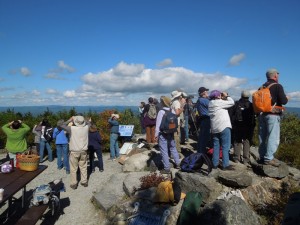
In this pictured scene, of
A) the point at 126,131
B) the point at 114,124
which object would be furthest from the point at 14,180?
the point at 126,131

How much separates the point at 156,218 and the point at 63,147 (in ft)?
19.4

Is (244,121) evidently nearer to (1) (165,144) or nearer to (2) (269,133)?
(2) (269,133)

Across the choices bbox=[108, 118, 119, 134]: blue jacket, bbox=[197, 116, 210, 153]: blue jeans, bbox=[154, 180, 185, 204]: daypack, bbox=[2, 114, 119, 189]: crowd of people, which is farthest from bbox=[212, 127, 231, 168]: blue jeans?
bbox=[108, 118, 119, 134]: blue jacket

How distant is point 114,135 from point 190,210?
271 inches

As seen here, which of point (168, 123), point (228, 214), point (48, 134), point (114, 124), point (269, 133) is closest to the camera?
point (228, 214)

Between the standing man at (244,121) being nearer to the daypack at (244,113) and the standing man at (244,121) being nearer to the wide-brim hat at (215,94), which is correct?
the daypack at (244,113)

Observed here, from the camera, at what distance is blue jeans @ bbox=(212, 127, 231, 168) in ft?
21.9

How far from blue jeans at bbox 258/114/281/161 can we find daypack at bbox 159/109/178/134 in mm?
2179

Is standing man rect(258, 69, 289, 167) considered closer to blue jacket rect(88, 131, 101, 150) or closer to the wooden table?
blue jacket rect(88, 131, 101, 150)

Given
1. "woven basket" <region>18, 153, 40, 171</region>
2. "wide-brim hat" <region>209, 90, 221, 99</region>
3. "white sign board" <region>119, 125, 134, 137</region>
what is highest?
"wide-brim hat" <region>209, 90, 221, 99</region>

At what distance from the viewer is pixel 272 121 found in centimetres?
627

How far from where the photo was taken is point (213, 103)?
6.70 m

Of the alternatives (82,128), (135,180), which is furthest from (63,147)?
(135,180)

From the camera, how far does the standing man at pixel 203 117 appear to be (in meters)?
7.59
